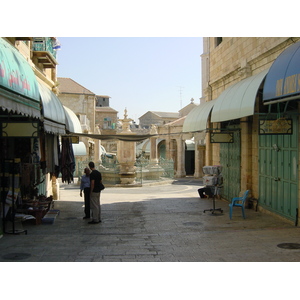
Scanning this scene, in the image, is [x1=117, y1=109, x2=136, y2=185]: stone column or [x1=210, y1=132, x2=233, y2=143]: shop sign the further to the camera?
[x1=117, y1=109, x2=136, y2=185]: stone column

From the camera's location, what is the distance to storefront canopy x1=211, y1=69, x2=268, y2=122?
33.0ft

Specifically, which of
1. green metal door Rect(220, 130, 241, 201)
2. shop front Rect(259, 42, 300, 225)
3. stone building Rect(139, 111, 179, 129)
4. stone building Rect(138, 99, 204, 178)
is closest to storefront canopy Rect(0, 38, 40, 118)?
shop front Rect(259, 42, 300, 225)

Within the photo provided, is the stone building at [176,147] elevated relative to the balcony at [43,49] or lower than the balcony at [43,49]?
lower

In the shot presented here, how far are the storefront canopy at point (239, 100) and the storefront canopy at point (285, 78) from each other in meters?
1.21

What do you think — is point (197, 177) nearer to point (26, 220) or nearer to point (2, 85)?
point (26, 220)

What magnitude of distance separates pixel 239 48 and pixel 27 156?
8.42 m

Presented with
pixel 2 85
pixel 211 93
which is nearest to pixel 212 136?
pixel 211 93

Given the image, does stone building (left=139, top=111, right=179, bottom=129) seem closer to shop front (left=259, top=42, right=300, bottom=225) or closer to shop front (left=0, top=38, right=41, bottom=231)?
shop front (left=259, top=42, right=300, bottom=225)

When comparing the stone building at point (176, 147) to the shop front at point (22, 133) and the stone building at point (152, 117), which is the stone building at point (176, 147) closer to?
the shop front at point (22, 133)

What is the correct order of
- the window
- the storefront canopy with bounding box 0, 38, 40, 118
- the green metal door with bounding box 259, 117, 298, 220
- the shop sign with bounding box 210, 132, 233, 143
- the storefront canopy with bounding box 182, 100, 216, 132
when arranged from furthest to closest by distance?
the window, the storefront canopy with bounding box 182, 100, 216, 132, the shop sign with bounding box 210, 132, 233, 143, the green metal door with bounding box 259, 117, 298, 220, the storefront canopy with bounding box 0, 38, 40, 118

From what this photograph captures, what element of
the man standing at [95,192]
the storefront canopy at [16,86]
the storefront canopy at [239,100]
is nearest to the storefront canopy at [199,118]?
the storefront canopy at [239,100]

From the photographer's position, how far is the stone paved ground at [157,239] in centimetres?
677

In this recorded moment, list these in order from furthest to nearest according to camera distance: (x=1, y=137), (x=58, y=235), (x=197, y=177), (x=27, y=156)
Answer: (x=197, y=177) < (x=27, y=156) < (x=1, y=137) < (x=58, y=235)

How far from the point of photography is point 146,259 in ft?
21.8
